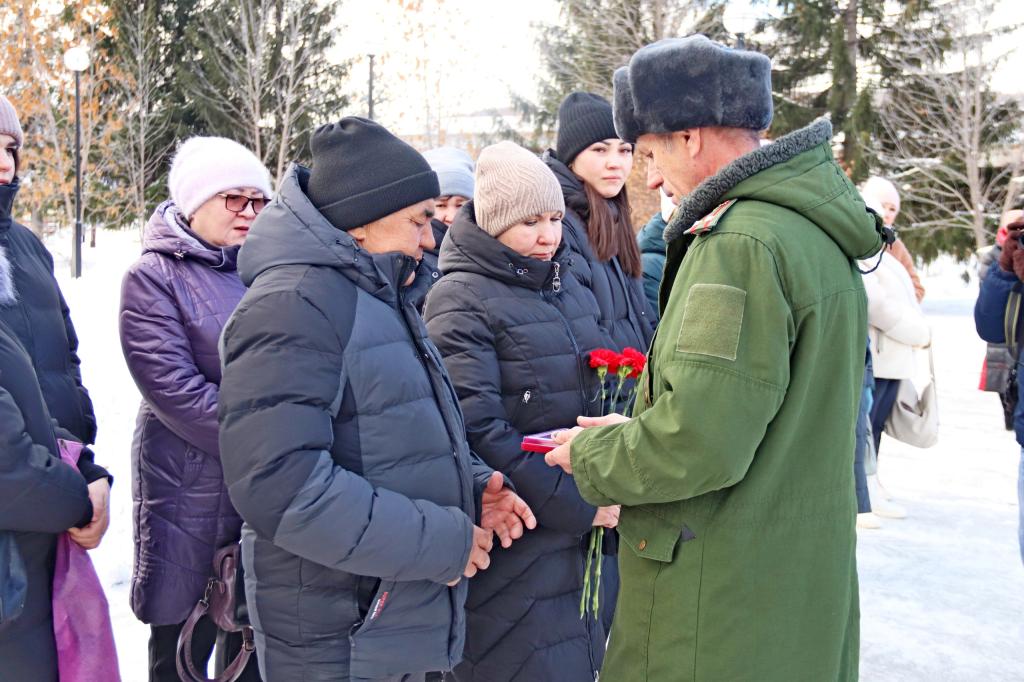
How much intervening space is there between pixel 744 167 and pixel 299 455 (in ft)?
3.66

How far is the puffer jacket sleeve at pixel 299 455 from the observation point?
6.45 feet

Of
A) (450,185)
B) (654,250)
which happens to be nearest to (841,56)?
(654,250)

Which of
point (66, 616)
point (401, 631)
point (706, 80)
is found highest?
point (706, 80)

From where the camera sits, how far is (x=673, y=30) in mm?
22672

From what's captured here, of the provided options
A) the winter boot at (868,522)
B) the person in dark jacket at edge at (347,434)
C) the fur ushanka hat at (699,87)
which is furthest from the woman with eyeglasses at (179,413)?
the winter boot at (868,522)

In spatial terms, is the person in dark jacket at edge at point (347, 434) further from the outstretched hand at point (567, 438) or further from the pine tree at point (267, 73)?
the pine tree at point (267, 73)

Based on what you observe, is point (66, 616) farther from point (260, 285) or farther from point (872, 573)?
point (872, 573)

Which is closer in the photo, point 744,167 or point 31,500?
point 744,167

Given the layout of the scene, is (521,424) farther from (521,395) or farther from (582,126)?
(582,126)

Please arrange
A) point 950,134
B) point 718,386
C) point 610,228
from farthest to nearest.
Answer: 1. point 950,134
2. point 610,228
3. point 718,386

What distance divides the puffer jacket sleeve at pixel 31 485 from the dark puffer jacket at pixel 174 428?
47 cm

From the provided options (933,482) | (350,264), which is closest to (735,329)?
(350,264)

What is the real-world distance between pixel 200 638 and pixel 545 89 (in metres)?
25.7

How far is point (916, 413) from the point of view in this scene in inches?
246
